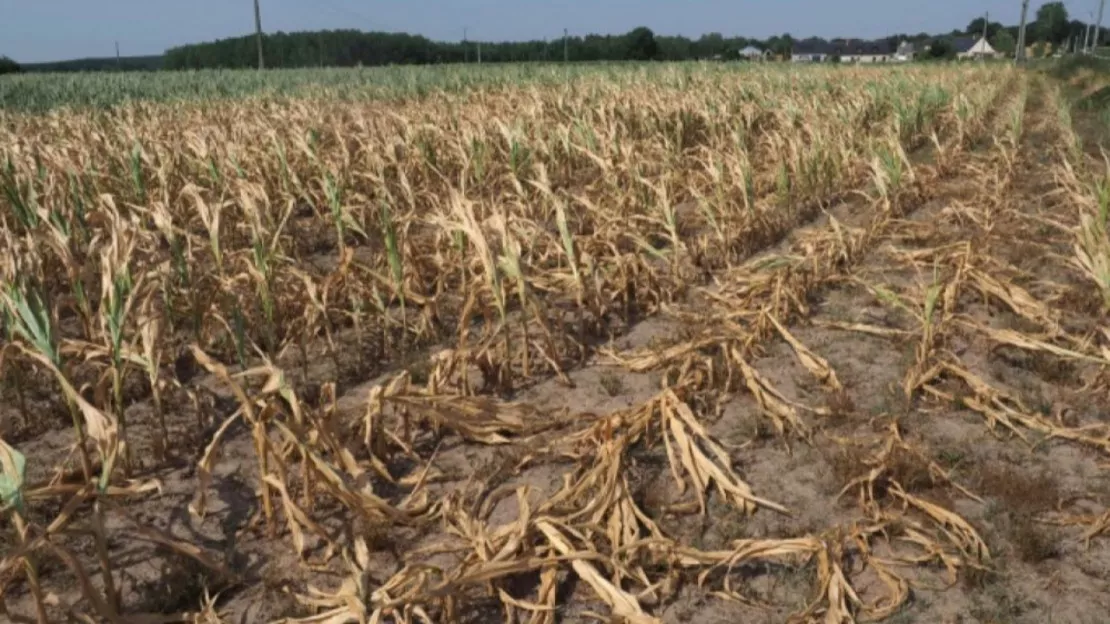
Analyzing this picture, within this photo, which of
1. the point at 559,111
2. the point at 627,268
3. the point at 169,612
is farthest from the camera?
the point at 559,111

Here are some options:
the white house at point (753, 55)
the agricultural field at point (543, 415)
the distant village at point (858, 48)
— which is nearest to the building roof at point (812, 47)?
the distant village at point (858, 48)

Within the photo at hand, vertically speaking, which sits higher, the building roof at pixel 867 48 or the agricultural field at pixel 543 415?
the building roof at pixel 867 48

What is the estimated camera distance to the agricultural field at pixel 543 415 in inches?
98.5

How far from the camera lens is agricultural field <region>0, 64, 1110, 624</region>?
2502 millimetres

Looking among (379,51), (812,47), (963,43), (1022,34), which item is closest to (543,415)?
(1022,34)

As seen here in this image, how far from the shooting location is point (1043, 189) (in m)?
8.16

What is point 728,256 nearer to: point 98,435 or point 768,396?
point 768,396

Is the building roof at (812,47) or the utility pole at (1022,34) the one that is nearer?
the utility pole at (1022,34)

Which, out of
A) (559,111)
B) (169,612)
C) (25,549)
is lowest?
(169,612)

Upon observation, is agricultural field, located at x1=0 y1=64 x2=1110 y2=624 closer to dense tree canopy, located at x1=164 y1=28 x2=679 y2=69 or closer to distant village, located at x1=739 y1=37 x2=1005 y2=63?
dense tree canopy, located at x1=164 y1=28 x2=679 y2=69

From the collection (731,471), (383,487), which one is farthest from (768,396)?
(383,487)

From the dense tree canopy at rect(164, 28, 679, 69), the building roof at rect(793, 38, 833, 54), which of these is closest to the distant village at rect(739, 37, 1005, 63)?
the building roof at rect(793, 38, 833, 54)

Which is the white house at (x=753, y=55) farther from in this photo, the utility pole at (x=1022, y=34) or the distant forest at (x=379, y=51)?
the utility pole at (x=1022, y=34)

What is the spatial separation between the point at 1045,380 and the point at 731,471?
1.96m
